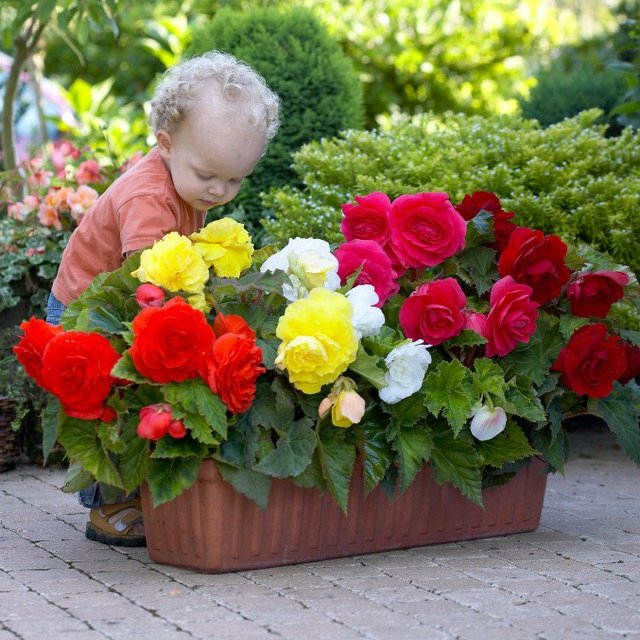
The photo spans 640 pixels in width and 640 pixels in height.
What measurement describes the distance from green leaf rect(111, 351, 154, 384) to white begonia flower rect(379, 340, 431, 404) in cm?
67

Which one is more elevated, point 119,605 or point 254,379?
point 254,379

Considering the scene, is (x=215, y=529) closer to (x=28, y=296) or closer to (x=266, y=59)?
(x=28, y=296)

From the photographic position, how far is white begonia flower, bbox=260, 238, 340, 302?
10.8 feet

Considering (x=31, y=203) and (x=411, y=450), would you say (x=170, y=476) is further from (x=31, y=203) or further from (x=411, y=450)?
(x=31, y=203)

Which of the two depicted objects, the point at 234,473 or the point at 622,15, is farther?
the point at 622,15

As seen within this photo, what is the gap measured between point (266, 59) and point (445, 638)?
3943mm

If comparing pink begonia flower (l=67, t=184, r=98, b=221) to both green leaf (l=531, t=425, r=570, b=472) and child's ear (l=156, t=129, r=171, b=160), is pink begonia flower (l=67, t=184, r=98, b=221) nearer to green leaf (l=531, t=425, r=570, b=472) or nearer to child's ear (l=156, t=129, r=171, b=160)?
child's ear (l=156, t=129, r=171, b=160)

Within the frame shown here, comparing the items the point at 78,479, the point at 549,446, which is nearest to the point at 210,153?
the point at 78,479

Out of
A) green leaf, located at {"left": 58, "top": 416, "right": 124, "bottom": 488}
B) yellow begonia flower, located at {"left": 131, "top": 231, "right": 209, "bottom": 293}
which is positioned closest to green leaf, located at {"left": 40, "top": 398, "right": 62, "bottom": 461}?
green leaf, located at {"left": 58, "top": 416, "right": 124, "bottom": 488}

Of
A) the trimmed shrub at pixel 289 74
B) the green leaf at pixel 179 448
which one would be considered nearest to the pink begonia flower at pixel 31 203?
the trimmed shrub at pixel 289 74

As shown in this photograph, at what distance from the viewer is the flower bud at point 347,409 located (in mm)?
3125

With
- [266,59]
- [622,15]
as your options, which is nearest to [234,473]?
[266,59]

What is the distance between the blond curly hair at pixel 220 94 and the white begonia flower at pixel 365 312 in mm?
629

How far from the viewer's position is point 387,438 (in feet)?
10.8
